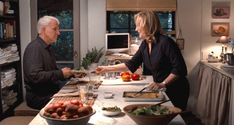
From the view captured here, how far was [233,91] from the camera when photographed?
12.5 feet

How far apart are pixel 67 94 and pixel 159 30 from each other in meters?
1.03

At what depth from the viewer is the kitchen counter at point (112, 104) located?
190 centimetres

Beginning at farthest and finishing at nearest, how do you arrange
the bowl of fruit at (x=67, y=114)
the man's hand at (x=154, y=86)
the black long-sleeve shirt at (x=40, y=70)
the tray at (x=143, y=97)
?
the black long-sleeve shirt at (x=40, y=70), the man's hand at (x=154, y=86), the tray at (x=143, y=97), the bowl of fruit at (x=67, y=114)

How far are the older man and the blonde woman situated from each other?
766 millimetres

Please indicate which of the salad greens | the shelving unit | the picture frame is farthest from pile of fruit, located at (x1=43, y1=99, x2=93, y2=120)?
the picture frame

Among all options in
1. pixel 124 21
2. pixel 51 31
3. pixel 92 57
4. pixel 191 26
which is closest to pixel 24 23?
pixel 92 57

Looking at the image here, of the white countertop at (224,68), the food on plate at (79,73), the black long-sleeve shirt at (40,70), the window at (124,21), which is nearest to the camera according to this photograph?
the black long-sleeve shirt at (40,70)

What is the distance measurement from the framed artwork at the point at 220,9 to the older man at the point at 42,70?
261 centimetres

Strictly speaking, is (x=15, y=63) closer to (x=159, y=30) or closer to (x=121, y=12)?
(x=121, y=12)

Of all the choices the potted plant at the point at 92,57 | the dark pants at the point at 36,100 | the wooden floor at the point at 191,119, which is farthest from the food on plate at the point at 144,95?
the wooden floor at the point at 191,119

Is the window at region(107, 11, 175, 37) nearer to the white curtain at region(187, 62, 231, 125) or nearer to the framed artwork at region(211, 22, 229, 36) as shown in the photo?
the framed artwork at region(211, 22, 229, 36)

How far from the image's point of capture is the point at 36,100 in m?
3.24

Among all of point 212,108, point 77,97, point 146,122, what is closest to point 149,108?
point 146,122

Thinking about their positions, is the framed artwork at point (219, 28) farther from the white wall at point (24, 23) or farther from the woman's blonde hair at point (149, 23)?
the white wall at point (24, 23)
